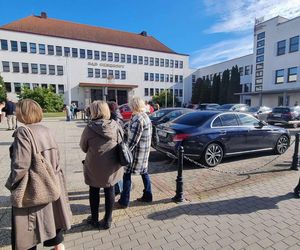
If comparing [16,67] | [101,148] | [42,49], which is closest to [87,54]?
[42,49]

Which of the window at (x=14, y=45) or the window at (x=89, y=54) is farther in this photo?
the window at (x=89, y=54)

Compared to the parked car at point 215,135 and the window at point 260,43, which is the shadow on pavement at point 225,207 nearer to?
the parked car at point 215,135

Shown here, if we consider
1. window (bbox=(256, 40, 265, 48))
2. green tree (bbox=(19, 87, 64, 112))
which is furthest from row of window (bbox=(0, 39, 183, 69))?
window (bbox=(256, 40, 265, 48))

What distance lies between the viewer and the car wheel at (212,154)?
6192 mm

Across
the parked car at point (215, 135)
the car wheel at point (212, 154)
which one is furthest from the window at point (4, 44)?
the car wheel at point (212, 154)

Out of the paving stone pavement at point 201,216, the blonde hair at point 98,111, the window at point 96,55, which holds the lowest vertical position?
the paving stone pavement at point 201,216

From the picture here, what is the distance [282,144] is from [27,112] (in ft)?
26.5

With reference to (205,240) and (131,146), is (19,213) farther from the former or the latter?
(205,240)

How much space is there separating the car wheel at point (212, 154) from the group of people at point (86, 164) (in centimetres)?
264

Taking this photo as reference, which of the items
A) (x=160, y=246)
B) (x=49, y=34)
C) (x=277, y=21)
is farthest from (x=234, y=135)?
(x=49, y=34)

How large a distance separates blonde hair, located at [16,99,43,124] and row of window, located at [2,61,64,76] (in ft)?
144

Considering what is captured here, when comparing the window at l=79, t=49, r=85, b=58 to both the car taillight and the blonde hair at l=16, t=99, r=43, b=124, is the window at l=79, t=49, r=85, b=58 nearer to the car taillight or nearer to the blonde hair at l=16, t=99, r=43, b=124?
the car taillight

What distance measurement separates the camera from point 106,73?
4728cm

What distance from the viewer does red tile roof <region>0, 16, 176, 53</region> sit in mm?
41919
